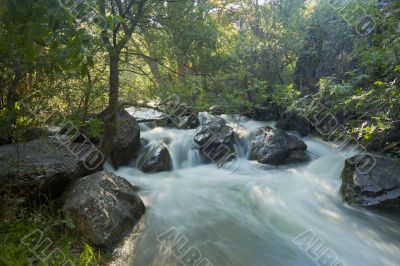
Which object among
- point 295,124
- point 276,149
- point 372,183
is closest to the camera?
point 372,183

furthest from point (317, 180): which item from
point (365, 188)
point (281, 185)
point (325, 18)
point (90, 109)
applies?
point (325, 18)

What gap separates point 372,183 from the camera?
5.79 m

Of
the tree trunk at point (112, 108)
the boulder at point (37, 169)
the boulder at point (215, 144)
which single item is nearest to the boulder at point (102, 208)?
the boulder at point (37, 169)

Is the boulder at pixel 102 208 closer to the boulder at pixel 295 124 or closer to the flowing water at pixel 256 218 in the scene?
the flowing water at pixel 256 218

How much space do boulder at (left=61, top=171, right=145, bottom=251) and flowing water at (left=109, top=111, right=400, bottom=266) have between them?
1.15ft

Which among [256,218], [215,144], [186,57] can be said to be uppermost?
[186,57]

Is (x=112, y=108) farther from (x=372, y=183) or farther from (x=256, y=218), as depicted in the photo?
(x=372, y=183)

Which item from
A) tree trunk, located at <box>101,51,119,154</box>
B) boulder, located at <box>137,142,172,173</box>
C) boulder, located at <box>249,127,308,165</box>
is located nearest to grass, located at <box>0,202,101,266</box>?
tree trunk, located at <box>101,51,119,154</box>

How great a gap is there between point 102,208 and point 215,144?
498cm

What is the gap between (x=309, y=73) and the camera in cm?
1100

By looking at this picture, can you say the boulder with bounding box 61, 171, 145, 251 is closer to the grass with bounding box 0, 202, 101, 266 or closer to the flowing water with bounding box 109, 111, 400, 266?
the grass with bounding box 0, 202, 101, 266

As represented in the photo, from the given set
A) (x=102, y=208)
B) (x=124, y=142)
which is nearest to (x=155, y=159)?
(x=124, y=142)

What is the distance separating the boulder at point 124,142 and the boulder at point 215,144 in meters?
1.89

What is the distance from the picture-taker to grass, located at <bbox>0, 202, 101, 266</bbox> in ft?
10.7
